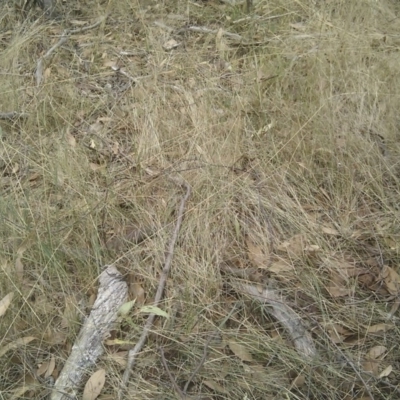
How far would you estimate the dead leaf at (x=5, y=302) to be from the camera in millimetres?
1729

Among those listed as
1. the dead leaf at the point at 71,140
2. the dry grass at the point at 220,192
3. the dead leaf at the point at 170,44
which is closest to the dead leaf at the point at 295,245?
the dry grass at the point at 220,192

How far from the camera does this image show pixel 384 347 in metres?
1.64

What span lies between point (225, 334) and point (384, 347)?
20.2 inches

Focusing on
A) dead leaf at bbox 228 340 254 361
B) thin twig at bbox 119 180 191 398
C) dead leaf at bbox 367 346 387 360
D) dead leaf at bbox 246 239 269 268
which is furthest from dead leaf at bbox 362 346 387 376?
thin twig at bbox 119 180 191 398

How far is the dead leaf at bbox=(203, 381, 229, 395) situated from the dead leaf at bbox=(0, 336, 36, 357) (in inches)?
23.9

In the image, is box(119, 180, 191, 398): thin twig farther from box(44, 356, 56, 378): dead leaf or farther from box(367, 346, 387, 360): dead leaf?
box(367, 346, 387, 360): dead leaf

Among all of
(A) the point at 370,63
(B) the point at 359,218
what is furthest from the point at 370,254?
(A) the point at 370,63

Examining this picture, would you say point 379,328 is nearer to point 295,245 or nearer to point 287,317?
point 287,317

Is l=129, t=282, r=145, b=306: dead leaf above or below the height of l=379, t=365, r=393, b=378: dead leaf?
above

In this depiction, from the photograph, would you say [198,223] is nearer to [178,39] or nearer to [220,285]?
[220,285]

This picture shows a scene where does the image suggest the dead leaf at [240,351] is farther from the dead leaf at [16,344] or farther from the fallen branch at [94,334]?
the dead leaf at [16,344]

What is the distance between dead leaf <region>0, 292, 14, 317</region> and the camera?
5.67 ft

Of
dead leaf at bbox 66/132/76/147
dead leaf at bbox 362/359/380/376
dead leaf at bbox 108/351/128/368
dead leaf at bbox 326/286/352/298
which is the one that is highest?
dead leaf at bbox 66/132/76/147

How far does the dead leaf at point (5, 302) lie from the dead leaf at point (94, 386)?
1.30ft
